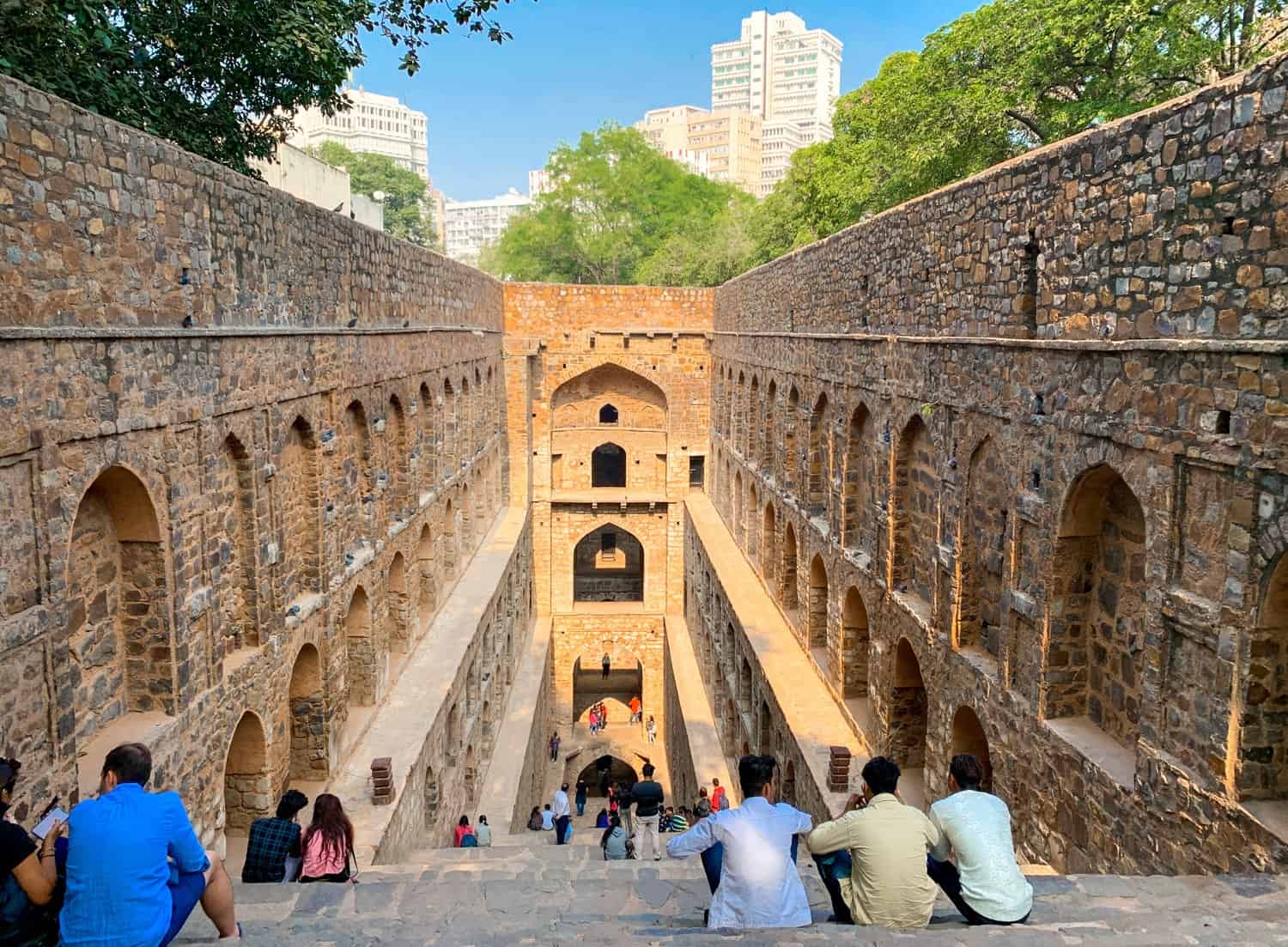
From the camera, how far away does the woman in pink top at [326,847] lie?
547 centimetres

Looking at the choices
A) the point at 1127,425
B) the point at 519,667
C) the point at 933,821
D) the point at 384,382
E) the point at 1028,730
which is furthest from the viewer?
the point at 519,667

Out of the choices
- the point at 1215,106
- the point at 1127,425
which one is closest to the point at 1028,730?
the point at 1127,425

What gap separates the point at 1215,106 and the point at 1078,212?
134 cm

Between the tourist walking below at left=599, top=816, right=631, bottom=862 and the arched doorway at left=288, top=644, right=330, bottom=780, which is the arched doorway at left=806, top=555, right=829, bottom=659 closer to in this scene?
the tourist walking below at left=599, top=816, right=631, bottom=862

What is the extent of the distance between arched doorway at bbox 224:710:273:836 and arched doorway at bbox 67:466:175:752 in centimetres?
186

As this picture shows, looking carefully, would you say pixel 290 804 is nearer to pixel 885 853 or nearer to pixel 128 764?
pixel 128 764

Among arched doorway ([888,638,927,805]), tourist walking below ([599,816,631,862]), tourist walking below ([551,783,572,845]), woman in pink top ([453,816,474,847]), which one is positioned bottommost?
tourist walking below ([551,783,572,845])

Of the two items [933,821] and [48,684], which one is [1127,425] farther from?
[48,684]

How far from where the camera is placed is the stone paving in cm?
426

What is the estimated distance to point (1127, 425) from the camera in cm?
555

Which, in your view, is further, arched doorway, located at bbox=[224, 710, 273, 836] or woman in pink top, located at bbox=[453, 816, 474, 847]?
woman in pink top, located at bbox=[453, 816, 474, 847]

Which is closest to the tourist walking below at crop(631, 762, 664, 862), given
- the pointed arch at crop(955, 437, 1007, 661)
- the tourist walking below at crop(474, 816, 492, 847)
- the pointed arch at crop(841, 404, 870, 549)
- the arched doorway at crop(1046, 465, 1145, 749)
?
the tourist walking below at crop(474, 816, 492, 847)

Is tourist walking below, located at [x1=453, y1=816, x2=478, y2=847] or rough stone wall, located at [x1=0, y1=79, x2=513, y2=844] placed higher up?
rough stone wall, located at [x1=0, y1=79, x2=513, y2=844]

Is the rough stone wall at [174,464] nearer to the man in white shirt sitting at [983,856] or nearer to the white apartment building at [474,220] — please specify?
the man in white shirt sitting at [983,856]
